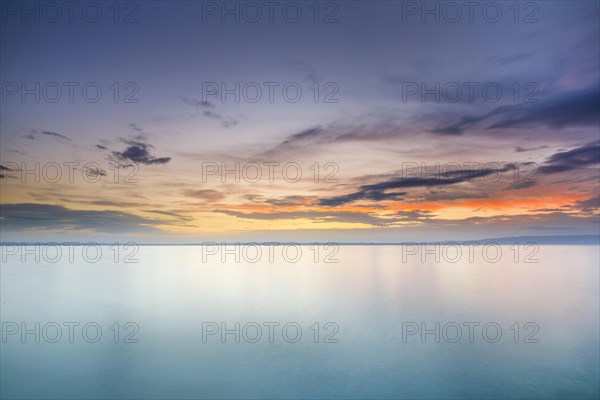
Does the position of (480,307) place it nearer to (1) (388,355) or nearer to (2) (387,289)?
(2) (387,289)

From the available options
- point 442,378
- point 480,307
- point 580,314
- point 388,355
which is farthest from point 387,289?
point 442,378

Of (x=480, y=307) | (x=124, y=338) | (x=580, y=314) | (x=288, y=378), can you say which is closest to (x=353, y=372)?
(x=288, y=378)

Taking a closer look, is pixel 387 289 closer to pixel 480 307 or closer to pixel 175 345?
pixel 480 307

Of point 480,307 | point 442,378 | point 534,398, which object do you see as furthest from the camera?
point 480,307

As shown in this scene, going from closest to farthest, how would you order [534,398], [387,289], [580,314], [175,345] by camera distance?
[534,398]
[175,345]
[580,314]
[387,289]

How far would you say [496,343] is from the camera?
861 inches

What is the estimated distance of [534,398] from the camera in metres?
14.3

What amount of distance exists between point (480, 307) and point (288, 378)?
21451 mm

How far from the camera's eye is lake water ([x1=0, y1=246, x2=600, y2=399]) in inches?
616

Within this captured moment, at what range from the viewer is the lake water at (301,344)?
51.3 feet

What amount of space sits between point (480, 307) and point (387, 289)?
11.0 m

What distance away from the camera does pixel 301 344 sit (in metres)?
21.4

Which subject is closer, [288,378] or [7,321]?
[288,378]

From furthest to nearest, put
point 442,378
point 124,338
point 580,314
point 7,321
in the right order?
point 580,314 → point 7,321 → point 124,338 → point 442,378
